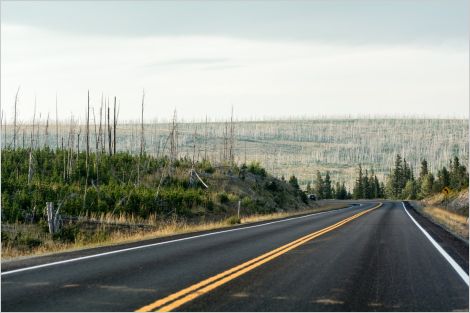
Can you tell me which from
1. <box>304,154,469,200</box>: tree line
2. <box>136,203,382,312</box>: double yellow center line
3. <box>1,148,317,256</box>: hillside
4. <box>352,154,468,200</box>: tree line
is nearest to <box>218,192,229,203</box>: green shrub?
<box>1,148,317,256</box>: hillside

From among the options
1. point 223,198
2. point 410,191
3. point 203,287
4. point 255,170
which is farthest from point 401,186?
point 203,287

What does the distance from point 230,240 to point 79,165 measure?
76.1ft

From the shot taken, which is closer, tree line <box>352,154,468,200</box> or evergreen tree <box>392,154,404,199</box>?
tree line <box>352,154,468,200</box>

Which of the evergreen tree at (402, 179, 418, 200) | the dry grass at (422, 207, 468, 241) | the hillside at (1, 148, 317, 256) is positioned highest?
the hillside at (1, 148, 317, 256)

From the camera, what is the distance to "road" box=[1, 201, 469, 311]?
22.3 ft

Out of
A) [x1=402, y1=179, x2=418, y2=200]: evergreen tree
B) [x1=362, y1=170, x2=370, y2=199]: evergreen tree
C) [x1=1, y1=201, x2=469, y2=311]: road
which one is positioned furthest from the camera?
[x1=362, y1=170, x2=370, y2=199]: evergreen tree

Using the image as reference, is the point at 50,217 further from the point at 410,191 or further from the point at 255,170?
the point at 410,191

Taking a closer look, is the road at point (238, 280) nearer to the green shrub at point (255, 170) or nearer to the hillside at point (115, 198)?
the hillside at point (115, 198)

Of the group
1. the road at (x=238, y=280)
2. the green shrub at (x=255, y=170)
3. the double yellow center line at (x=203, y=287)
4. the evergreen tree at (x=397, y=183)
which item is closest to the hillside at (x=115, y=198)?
the green shrub at (x=255, y=170)

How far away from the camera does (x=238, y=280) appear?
847 cm

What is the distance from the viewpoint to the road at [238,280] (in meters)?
6.81

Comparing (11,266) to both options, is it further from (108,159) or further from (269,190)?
(269,190)

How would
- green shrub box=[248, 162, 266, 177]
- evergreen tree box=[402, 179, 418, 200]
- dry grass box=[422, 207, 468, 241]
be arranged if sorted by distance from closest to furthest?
1. dry grass box=[422, 207, 468, 241]
2. green shrub box=[248, 162, 266, 177]
3. evergreen tree box=[402, 179, 418, 200]

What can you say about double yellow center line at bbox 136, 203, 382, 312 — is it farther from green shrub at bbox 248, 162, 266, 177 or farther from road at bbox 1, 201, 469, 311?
green shrub at bbox 248, 162, 266, 177
